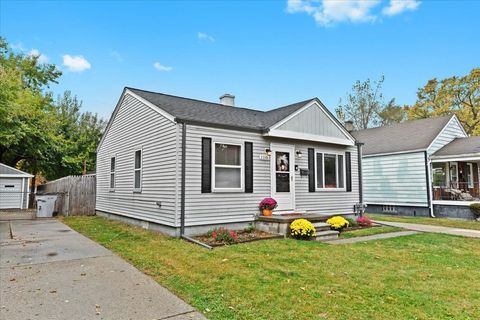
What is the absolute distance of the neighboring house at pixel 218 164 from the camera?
26.0ft

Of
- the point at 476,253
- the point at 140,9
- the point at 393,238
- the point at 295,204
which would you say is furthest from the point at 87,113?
the point at 476,253

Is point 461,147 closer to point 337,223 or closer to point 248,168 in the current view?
point 337,223

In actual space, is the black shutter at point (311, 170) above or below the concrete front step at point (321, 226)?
above

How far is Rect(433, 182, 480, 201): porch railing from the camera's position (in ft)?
46.2

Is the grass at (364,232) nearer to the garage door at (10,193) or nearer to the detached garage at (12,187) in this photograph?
the detached garage at (12,187)

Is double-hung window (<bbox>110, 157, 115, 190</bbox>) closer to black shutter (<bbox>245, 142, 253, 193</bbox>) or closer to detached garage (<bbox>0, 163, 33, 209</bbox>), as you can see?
black shutter (<bbox>245, 142, 253, 193</bbox>)

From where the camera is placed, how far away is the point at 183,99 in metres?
11.1

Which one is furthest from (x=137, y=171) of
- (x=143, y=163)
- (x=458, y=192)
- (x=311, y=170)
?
(x=458, y=192)

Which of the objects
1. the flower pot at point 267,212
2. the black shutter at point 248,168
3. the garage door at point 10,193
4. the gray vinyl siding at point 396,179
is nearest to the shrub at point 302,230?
the flower pot at point 267,212

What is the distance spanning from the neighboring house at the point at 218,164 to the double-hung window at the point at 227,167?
3cm

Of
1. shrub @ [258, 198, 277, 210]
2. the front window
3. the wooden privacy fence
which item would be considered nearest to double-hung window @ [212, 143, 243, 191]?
shrub @ [258, 198, 277, 210]

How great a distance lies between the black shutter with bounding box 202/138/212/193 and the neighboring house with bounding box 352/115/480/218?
38.0 feet

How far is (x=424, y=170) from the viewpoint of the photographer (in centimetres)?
1448

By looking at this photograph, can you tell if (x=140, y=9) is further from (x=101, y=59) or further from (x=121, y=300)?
(x=121, y=300)
